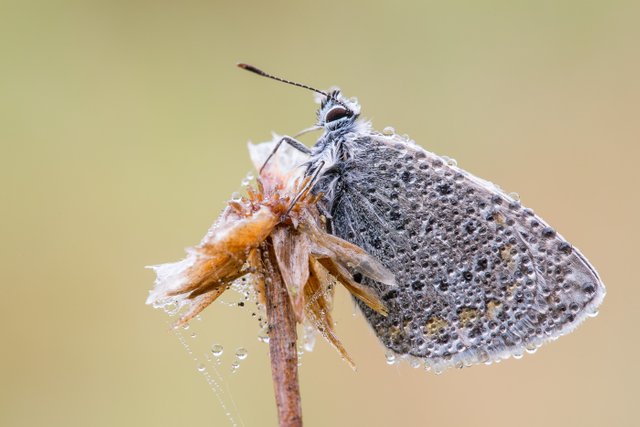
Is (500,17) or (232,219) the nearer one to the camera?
(232,219)

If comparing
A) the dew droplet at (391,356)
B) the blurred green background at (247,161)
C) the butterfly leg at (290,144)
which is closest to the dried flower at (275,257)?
the butterfly leg at (290,144)

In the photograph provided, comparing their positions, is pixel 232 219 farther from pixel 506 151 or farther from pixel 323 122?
pixel 506 151

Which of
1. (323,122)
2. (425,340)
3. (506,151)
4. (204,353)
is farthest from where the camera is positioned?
(506,151)

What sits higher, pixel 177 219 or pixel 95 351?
pixel 177 219

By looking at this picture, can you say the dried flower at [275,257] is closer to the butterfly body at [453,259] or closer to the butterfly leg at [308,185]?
the butterfly leg at [308,185]

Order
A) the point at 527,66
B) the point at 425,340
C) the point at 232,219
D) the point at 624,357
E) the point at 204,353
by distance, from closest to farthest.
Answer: the point at 232,219, the point at 425,340, the point at 204,353, the point at 624,357, the point at 527,66

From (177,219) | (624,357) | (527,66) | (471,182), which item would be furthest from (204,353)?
(527,66)

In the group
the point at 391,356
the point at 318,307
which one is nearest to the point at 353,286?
the point at 318,307
